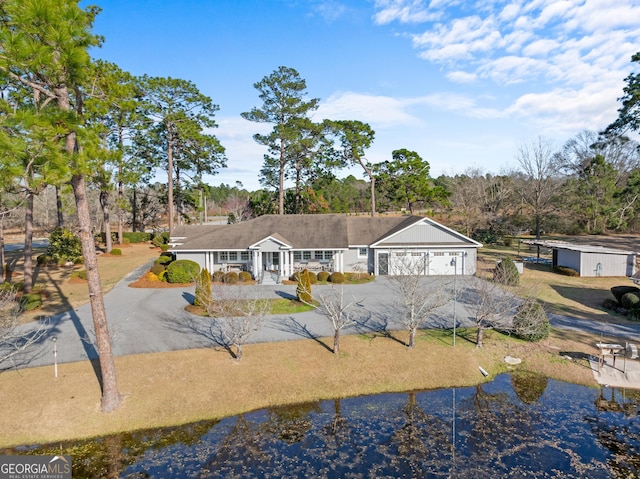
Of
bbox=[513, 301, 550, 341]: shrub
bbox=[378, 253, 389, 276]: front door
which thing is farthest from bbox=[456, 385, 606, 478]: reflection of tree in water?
bbox=[378, 253, 389, 276]: front door

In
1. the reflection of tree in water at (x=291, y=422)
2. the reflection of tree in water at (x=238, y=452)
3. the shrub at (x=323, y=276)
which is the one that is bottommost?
the reflection of tree in water at (x=238, y=452)

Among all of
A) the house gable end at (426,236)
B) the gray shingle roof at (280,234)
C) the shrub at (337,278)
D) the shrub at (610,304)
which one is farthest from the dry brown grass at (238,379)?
the gray shingle roof at (280,234)

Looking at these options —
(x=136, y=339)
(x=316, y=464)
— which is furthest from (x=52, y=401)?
(x=316, y=464)

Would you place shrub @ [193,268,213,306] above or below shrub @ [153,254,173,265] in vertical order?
below

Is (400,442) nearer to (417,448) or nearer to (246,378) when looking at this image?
(417,448)

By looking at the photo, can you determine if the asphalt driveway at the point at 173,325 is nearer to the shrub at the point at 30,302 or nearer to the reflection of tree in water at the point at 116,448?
the shrub at the point at 30,302

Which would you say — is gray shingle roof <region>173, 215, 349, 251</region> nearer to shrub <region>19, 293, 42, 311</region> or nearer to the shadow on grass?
shrub <region>19, 293, 42, 311</region>
